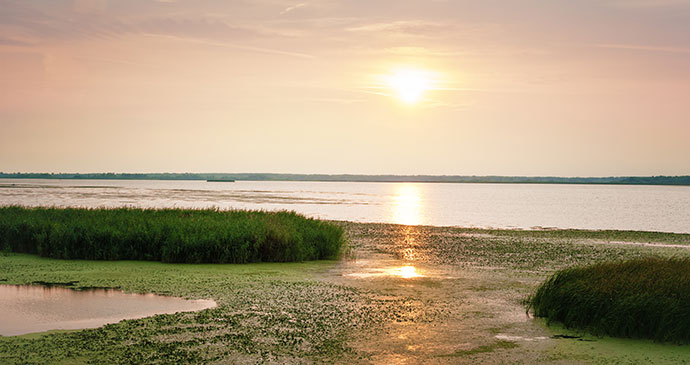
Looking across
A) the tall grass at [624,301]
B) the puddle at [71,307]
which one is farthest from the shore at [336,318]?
the puddle at [71,307]

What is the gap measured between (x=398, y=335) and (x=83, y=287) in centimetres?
767

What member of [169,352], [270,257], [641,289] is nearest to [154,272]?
[270,257]

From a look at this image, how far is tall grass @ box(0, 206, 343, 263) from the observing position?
18.4 meters

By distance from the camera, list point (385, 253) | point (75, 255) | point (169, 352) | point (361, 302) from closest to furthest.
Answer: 1. point (169, 352)
2. point (361, 302)
3. point (75, 255)
4. point (385, 253)

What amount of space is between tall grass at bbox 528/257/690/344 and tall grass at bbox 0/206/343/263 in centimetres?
897

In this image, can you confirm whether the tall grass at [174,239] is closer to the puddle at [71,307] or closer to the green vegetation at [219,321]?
the green vegetation at [219,321]

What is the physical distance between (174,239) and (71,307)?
6.74 meters

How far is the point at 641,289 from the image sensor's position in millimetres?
10570

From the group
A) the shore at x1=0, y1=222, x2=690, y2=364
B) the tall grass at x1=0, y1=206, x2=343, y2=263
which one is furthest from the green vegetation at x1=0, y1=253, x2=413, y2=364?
the tall grass at x1=0, y1=206, x2=343, y2=263

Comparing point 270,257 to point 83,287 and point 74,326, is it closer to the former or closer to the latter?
point 83,287

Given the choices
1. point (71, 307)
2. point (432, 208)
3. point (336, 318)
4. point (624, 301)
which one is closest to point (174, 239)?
point (71, 307)

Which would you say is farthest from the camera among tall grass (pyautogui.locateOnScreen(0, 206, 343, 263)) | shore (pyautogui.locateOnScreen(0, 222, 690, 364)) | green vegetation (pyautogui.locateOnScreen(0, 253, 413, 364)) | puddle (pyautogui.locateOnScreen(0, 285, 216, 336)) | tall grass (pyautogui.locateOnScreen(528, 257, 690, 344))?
tall grass (pyautogui.locateOnScreen(0, 206, 343, 263))

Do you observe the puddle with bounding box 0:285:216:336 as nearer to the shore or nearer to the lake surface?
the shore

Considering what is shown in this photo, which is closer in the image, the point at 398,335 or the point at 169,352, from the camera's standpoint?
the point at 169,352
